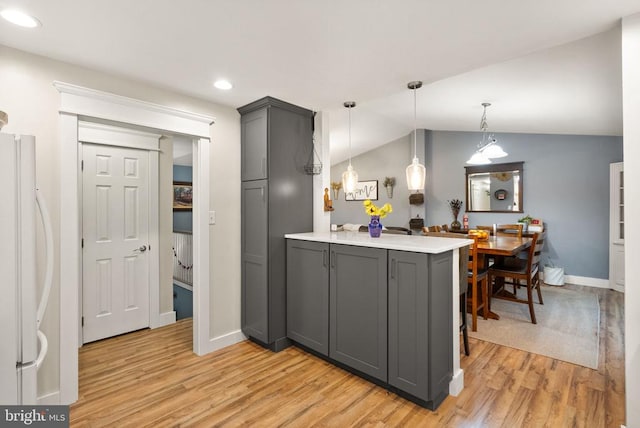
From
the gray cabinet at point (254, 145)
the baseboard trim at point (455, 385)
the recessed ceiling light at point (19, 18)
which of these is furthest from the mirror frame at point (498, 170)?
the recessed ceiling light at point (19, 18)

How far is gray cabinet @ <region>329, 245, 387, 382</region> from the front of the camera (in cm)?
220

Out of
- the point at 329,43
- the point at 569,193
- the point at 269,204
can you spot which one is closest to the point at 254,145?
the point at 269,204

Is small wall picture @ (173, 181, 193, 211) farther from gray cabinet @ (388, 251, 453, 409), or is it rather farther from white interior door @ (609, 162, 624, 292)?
white interior door @ (609, 162, 624, 292)

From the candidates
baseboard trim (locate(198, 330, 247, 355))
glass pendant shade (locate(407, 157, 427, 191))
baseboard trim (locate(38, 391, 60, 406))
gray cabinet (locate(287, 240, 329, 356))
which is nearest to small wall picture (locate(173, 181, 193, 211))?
baseboard trim (locate(198, 330, 247, 355))

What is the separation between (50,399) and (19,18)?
2271 mm

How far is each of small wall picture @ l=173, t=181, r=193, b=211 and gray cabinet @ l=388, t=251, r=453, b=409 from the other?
18.8 ft

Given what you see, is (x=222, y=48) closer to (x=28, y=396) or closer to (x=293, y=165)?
(x=293, y=165)

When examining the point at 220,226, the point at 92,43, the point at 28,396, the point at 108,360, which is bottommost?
the point at 108,360

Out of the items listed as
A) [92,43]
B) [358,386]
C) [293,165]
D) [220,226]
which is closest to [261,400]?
[358,386]

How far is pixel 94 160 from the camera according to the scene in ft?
10.2

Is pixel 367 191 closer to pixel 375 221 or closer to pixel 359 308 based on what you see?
pixel 375 221

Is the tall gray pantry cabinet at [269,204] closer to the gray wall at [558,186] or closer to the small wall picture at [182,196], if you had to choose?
the small wall picture at [182,196]

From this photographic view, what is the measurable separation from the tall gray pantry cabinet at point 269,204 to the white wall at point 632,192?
91.2 inches

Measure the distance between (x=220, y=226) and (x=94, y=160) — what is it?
144cm
